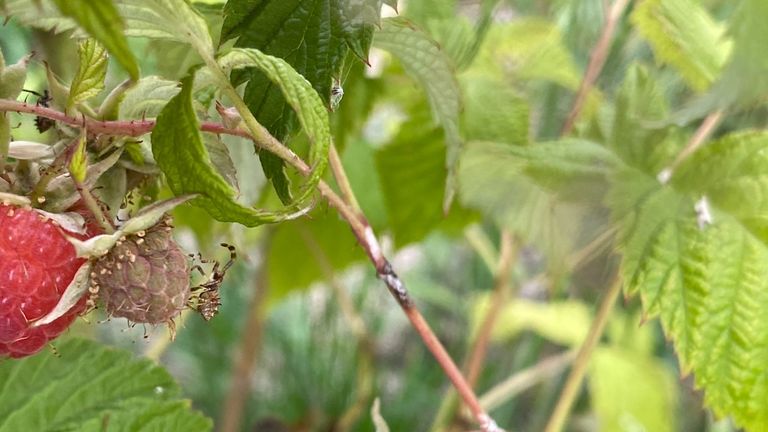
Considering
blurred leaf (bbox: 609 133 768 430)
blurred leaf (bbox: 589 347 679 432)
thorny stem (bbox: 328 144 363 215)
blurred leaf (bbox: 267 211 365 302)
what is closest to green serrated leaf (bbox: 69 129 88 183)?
thorny stem (bbox: 328 144 363 215)

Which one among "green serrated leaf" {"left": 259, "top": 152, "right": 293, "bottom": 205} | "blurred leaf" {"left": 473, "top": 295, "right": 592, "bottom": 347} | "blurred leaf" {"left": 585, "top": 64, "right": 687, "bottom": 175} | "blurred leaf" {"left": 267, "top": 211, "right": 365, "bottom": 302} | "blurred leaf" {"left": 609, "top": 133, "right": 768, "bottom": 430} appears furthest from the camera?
"blurred leaf" {"left": 473, "top": 295, "right": 592, "bottom": 347}

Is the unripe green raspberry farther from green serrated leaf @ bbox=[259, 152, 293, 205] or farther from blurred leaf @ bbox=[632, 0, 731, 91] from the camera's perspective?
blurred leaf @ bbox=[632, 0, 731, 91]

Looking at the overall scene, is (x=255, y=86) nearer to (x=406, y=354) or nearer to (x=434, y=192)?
(x=434, y=192)

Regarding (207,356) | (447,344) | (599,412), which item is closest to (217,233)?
(599,412)

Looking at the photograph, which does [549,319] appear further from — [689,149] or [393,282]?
[393,282]

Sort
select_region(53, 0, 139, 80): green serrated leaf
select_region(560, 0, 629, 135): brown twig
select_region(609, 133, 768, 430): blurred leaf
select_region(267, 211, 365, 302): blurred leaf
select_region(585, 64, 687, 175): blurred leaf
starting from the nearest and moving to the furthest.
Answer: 1. select_region(53, 0, 139, 80): green serrated leaf
2. select_region(609, 133, 768, 430): blurred leaf
3. select_region(585, 64, 687, 175): blurred leaf
4. select_region(560, 0, 629, 135): brown twig
5. select_region(267, 211, 365, 302): blurred leaf

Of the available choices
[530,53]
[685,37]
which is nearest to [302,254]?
[530,53]
